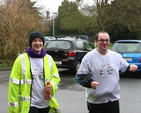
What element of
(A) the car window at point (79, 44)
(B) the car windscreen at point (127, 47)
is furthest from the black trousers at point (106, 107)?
(A) the car window at point (79, 44)

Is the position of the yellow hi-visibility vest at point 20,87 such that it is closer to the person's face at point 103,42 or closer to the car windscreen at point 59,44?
the person's face at point 103,42

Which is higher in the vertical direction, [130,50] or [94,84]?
[94,84]

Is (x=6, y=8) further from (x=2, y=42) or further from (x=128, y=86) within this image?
(x=128, y=86)

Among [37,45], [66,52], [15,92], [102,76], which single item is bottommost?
[66,52]

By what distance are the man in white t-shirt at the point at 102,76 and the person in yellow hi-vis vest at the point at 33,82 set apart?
42cm

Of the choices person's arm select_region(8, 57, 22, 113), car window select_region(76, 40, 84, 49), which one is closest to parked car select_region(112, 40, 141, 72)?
car window select_region(76, 40, 84, 49)

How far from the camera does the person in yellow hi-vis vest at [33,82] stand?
128 inches

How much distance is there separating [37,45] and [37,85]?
0.50 meters

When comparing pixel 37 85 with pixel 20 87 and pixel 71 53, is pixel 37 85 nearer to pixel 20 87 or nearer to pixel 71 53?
pixel 20 87

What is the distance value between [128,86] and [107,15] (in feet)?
80.2

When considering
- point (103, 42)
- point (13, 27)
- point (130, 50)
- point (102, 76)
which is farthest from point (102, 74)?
point (13, 27)

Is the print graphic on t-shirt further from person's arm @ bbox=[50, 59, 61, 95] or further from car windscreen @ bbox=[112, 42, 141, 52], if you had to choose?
car windscreen @ bbox=[112, 42, 141, 52]

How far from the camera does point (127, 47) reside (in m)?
11.5

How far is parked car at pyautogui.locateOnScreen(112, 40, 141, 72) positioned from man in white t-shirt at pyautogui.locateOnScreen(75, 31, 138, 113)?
24.7ft
